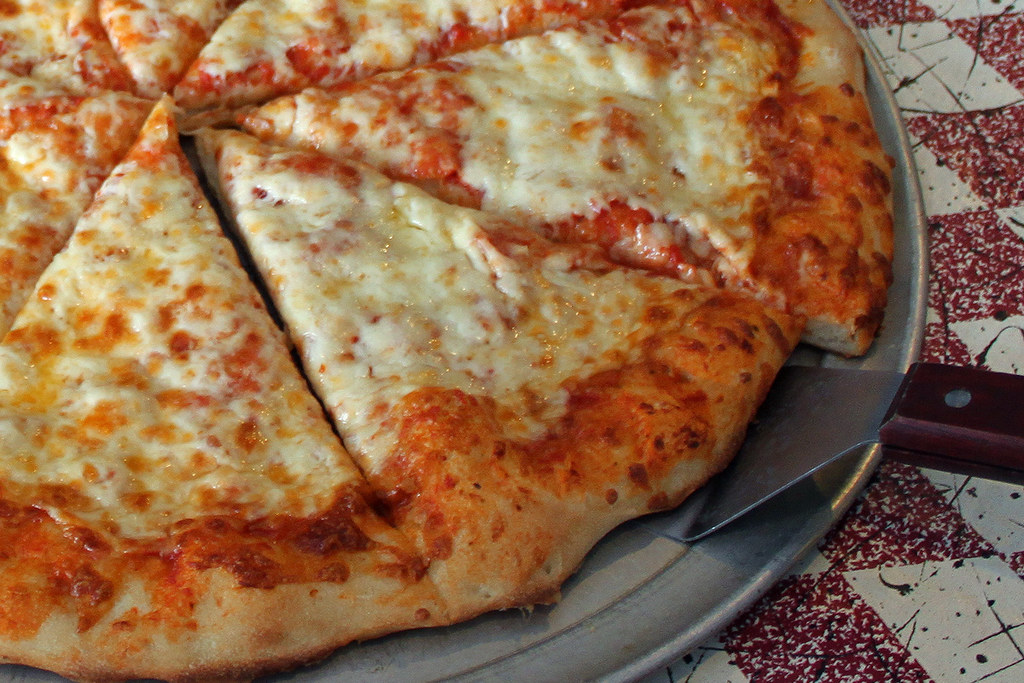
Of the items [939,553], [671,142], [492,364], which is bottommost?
[939,553]

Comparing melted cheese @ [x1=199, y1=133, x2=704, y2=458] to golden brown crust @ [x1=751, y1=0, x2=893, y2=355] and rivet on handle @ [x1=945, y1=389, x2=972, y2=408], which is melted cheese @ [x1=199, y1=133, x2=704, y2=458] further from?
rivet on handle @ [x1=945, y1=389, x2=972, y2=408]

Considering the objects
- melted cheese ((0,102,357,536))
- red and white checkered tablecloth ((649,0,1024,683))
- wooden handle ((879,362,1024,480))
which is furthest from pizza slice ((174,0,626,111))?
wooden handle ((879,362,1024,480))

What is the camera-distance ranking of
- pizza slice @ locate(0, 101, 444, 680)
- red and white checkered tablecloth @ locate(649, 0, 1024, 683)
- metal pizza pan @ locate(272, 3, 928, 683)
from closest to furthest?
pizza slice @ locate(0, 101, 444, 680)
metal pizza pan @ locate(272, 3, 928, 683)
red and white checkered tablecloth @ locate(649, 0, 1024, 683)

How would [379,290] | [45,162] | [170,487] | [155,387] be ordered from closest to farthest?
[170,487] < [155,387] < [379,290] < [45,162]

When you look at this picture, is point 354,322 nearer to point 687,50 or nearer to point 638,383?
point 638,383

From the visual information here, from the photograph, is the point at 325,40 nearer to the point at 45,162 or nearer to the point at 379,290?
the point at 45,162

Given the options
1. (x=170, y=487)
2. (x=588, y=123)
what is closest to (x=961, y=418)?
(x=588, y=123)

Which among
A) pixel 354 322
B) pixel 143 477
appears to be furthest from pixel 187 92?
pixel 143 477

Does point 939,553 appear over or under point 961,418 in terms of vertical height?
under
